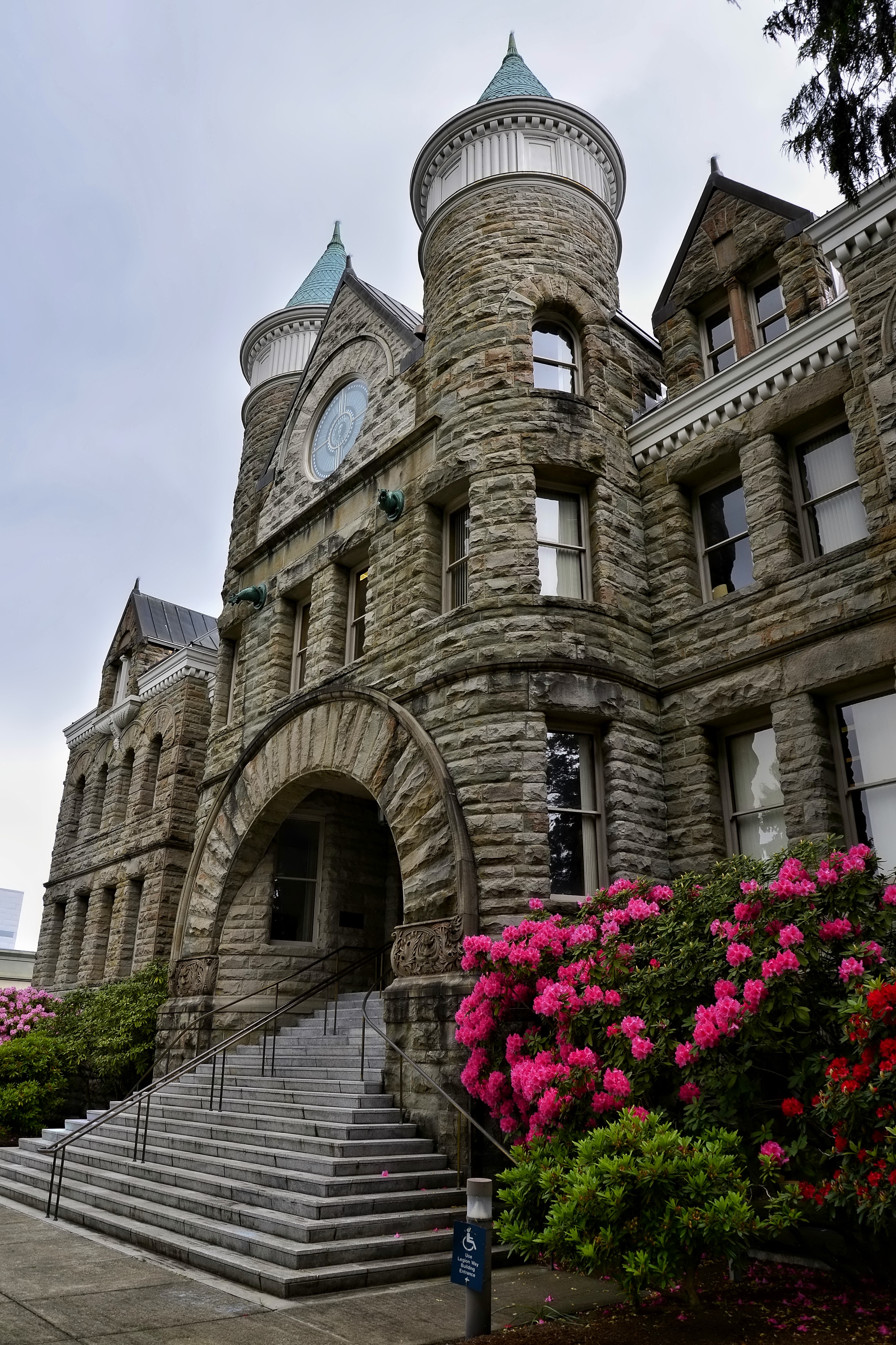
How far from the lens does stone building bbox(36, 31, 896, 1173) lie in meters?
9.56

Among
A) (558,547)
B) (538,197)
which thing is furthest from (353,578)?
(538,197)

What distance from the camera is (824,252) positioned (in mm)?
9648

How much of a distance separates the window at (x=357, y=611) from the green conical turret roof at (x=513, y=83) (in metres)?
7.23

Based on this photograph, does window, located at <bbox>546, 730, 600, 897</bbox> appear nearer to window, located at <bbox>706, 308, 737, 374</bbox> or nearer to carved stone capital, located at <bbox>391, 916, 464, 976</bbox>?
carved stone capital, located at <bbox>391, 916, 464, 976</bbox>

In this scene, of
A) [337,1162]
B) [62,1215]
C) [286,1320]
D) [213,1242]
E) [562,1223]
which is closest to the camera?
[562,1223]

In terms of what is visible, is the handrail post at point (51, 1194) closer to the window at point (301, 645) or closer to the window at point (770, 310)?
the window at point (301, 645)

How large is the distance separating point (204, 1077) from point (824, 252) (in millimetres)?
11713

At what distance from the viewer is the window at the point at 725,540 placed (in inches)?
438

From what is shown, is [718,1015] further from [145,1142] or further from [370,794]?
[370,794]

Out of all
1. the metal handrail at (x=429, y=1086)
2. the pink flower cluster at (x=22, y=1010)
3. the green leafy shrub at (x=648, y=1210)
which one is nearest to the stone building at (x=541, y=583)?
the metal handrail at (x=429, y=1086)

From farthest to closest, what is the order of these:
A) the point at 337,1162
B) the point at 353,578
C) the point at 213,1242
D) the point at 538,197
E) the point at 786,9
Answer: the point at 353,578, the point at 538,197, the point at 337,1162, the point at 213,1242, the point at 786,9

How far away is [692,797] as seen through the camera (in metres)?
10.4

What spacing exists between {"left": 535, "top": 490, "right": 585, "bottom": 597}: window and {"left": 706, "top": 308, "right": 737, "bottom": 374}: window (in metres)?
2.58

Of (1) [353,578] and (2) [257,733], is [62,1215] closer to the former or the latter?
(2) [257,733]
